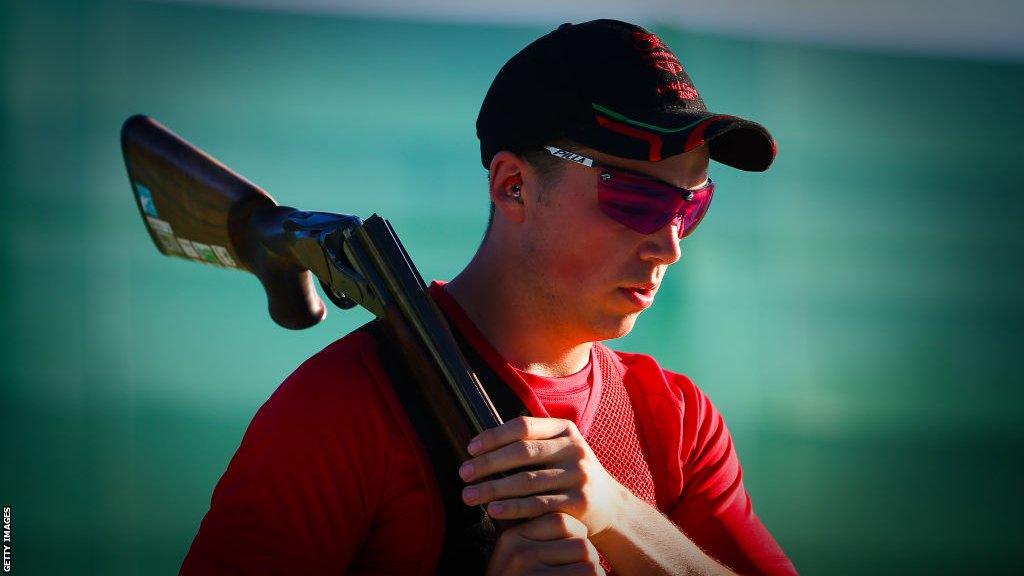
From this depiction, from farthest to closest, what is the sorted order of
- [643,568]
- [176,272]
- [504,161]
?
1. [176,272]
2. [504,161]
3. [643,568]

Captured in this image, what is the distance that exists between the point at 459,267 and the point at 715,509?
3.91 ft

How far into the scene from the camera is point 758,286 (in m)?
2.90

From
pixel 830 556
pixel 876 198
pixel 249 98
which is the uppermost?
pixel 249 98

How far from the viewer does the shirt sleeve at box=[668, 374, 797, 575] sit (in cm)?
159

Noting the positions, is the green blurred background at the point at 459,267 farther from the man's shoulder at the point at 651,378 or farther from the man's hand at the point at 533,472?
the man's hand at the point at 533,472

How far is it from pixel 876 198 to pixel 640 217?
1.90m

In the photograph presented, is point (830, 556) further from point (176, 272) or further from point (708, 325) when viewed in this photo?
point (176, 272)

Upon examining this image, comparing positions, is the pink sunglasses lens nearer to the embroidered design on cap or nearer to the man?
the man

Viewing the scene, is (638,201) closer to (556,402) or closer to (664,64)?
(664,64)

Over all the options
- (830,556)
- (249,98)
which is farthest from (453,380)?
(830,556)

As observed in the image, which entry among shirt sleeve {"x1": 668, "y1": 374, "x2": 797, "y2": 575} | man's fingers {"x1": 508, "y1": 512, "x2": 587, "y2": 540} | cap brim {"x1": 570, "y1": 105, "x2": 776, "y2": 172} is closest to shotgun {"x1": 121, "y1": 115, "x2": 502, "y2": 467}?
man's fingers {"x1": 508, "y1": 512, "x2": 587, "y2": 540}

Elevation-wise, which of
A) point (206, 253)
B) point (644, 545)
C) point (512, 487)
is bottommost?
point (644, 545)

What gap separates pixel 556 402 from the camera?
4.85 feet

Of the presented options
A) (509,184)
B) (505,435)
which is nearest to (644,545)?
(505,435)
